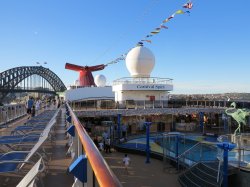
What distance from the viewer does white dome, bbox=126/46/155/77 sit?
85.2ft

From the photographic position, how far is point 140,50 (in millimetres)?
26391

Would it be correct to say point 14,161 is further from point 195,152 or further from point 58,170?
point 195,152

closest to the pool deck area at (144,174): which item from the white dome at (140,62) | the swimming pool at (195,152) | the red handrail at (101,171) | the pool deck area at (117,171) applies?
the pool deck area at (117,171)

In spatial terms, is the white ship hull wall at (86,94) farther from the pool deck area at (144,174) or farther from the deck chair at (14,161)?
the deck chair at (14,161)

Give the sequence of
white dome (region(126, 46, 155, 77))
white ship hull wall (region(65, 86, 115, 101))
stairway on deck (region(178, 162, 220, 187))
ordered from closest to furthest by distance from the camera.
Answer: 1. stairway on deck (region(178, 162, 220, 187))
2. white dome (region(126, 46, 155, 77))
3. white ship hull wall (region(65, 86, 115, 101))

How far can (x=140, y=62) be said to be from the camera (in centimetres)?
A: 2592

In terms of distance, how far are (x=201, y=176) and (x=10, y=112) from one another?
8.73m

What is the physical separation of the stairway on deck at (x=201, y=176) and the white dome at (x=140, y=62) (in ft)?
54.7

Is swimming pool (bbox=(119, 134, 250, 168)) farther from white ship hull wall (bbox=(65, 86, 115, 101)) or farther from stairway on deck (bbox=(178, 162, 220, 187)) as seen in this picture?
white ship hull wall (bbox=(65, 86, 115, 101))

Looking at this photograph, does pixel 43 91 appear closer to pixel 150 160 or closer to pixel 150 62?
pixel 150 62

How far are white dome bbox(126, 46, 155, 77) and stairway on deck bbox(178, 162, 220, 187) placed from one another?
16661 millimetres

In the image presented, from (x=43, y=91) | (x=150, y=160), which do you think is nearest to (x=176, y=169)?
(x=150, y=160)

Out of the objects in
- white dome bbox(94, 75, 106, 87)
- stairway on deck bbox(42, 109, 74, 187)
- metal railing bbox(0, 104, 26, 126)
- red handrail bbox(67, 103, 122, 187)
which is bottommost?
stairway on deck bbox(42, 109, 74, 187)

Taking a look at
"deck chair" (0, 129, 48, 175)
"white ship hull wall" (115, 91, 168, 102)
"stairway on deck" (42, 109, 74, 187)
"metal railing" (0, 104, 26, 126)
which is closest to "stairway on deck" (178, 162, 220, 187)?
"stairway on deck" (42, 109, 74, 187)
